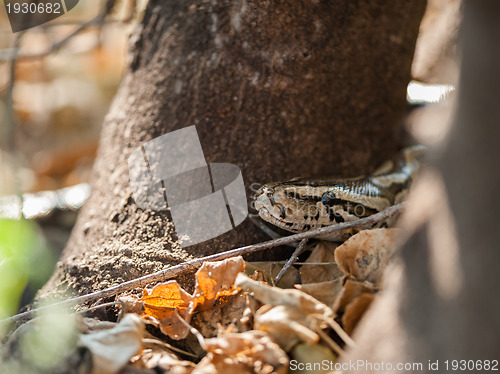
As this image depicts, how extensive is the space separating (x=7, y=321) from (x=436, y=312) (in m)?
1.71

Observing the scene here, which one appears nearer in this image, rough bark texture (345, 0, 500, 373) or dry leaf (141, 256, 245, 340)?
rough bark texture (345, 0, 500, 373)

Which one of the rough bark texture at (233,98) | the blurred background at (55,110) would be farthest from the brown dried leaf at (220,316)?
the blurred background at (55,110)

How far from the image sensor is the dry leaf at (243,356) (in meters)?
1.53

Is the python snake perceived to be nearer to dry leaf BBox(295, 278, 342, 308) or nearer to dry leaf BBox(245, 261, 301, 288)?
dry leaf BBox(245, 261, 301, 288)

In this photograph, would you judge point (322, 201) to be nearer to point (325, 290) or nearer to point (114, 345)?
point (325, 290)

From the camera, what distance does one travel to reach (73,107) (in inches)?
276

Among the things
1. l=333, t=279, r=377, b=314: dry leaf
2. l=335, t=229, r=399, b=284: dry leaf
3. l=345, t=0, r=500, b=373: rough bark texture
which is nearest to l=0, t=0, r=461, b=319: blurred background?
l=345, t=0, r=500, b=373: rough bark texture

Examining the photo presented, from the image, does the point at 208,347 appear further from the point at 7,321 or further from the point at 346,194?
the point at 346,194

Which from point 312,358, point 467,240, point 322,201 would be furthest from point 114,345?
point 322,201

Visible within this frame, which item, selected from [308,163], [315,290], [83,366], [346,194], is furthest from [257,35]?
[83,366]

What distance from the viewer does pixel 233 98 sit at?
254 cm

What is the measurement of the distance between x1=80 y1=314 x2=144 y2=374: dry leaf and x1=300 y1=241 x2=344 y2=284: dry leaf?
0.79m

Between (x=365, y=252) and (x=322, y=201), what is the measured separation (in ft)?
1.90

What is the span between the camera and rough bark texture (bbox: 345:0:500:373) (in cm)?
111
